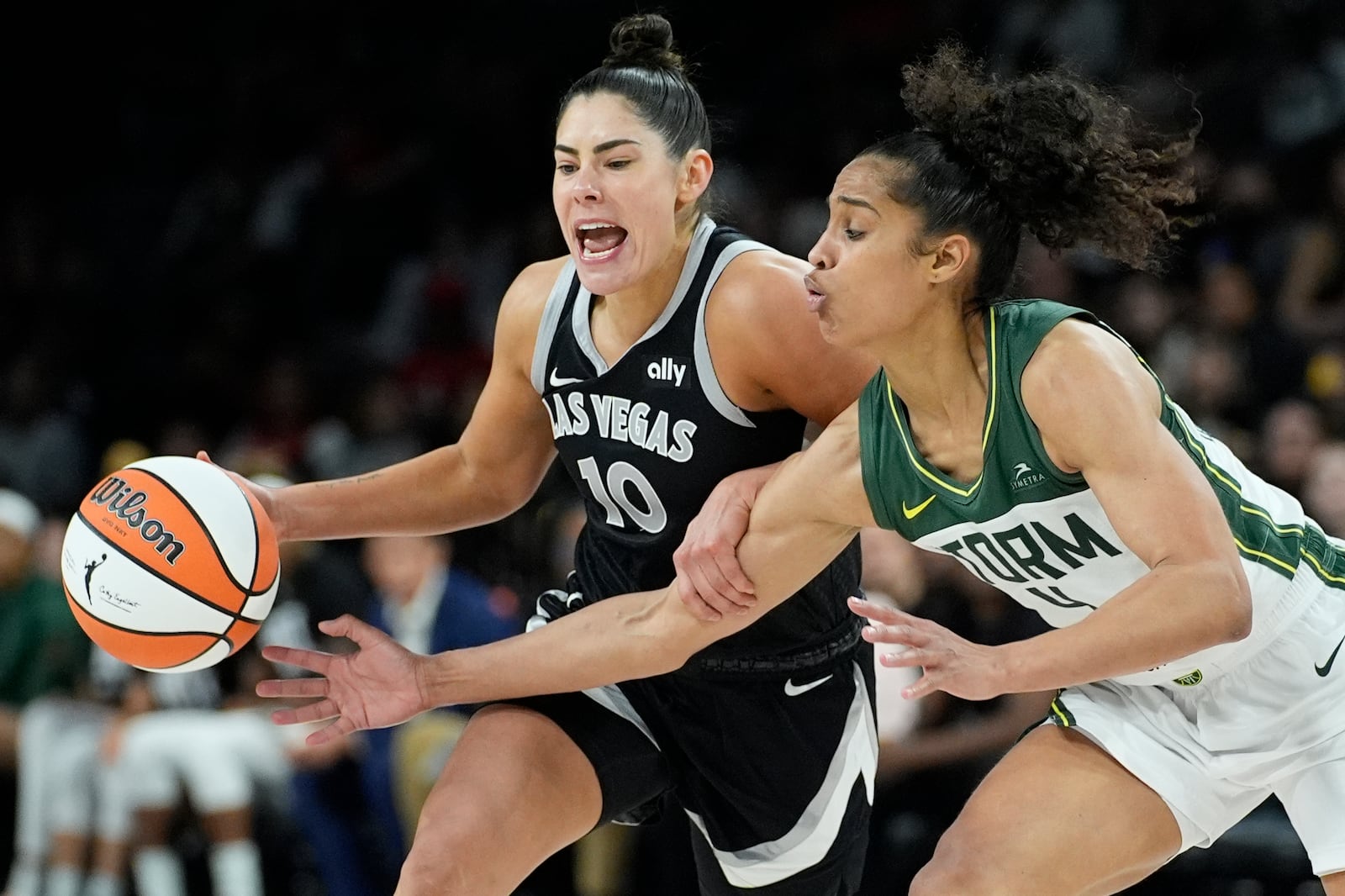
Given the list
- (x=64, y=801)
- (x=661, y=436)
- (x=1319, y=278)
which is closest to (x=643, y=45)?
(x=661, y=436)

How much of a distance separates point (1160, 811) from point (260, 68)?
32.0 ft

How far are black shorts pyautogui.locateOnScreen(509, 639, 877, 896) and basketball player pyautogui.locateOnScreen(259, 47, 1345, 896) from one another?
20.7 inches

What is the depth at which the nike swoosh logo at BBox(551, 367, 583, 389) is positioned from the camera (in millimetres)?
3678

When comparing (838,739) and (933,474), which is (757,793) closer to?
(838,739)

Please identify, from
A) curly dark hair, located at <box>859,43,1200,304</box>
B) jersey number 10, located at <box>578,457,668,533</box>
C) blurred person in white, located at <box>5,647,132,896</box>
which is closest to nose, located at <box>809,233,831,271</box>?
curly dark hair, located at <box>859,43,1200,304</box>

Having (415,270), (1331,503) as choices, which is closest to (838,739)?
(1331,503)

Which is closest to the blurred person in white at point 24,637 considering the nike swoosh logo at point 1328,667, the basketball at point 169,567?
the basketball at point 169,567

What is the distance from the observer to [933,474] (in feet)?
10.2

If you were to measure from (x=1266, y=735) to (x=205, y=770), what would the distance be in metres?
4.82

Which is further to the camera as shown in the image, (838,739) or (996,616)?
(996,616)

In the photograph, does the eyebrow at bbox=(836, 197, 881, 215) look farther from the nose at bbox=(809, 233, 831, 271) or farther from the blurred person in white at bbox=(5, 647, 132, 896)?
the blurred person in white at bbox=(5, 647, 132, 896)

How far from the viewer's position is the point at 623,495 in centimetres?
369

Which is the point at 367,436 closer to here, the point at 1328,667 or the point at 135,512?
the point at 135,512

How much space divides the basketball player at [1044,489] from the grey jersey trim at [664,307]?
18.7 inches
